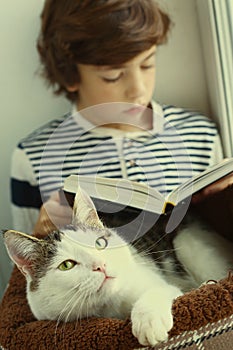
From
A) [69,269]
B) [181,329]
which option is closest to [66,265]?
[69,269]

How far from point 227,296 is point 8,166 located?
891 mm

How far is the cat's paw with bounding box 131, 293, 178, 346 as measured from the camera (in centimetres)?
73

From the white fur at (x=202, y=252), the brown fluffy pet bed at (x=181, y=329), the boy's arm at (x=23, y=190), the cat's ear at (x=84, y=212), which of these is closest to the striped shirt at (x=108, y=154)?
the boy's arm at (x=23, y=190)

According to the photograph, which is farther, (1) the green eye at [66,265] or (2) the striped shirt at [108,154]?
(2) the striped shirt at [108,154]

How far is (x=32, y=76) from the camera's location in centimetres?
141

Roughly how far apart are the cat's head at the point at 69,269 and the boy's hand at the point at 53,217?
0.10 m

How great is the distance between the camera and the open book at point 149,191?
2.99ft

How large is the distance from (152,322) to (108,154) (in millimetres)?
671

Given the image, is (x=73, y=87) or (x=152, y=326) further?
(x=73, y=87)

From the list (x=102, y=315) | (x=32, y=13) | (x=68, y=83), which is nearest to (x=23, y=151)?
(x=68, y=83)

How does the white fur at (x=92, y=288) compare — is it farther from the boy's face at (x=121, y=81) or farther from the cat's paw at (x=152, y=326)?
the boy's face at (x=121, y=81)

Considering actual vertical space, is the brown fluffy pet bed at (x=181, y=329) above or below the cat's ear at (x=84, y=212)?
below

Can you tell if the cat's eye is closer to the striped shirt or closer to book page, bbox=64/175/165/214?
book page, bbox=64/175/165/214

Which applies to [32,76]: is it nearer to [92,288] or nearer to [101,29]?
[101,29]
